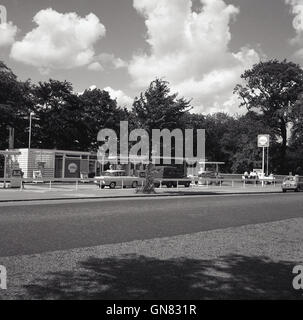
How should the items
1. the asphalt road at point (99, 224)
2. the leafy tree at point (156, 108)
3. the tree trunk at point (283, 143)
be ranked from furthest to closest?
the tree trunk at point (283, 143) → the leafy tree at point (156, 108) → the asphalt road at point (99, 224)

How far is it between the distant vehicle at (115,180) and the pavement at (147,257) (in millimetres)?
20473

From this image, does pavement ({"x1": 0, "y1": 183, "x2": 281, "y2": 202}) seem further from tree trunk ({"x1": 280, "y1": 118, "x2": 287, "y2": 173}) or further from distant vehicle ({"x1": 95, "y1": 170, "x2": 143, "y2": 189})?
tree trunk ({"x1": 280, "y1": 118, "x2": 287, "y2": 173})

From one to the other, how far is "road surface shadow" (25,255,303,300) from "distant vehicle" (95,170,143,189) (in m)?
26.7

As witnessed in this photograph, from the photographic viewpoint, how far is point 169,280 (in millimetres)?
6414

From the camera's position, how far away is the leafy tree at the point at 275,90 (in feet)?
222

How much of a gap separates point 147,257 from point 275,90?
6488cm

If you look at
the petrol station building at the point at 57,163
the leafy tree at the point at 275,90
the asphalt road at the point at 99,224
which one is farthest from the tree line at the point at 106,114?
the asphalt road at the point at 99,224

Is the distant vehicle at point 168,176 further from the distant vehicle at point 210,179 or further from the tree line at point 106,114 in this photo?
the tree line at point 106,114

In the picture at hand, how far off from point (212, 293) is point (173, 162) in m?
45.5

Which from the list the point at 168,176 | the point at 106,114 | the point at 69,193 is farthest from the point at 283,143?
the point at 69,193

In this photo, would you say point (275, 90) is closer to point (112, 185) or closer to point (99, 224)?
point (112, 185)

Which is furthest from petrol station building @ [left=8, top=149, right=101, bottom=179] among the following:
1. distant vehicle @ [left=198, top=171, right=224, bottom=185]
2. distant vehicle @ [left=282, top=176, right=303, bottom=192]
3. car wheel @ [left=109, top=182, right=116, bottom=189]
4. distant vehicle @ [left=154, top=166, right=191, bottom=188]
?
distant vehicle @ [left=282, top=176, right=303, bottom=192]

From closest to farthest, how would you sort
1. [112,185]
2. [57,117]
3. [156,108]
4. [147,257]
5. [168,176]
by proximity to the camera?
1. [147,257]
2. [156,108]
3. [112,185]
4. [168,176]
5. [57,117]

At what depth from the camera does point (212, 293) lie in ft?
→ 19.1
